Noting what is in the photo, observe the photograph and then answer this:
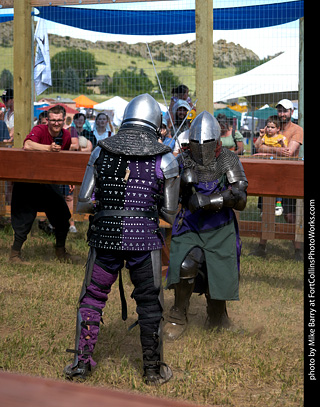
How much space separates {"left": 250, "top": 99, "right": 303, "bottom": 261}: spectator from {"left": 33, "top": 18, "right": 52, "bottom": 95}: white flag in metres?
2.65

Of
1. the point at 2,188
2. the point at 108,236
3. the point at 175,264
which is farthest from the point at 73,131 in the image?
the point at 108,236

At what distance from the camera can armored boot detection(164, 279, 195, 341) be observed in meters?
4.53

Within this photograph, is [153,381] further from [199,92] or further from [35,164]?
[199,92]

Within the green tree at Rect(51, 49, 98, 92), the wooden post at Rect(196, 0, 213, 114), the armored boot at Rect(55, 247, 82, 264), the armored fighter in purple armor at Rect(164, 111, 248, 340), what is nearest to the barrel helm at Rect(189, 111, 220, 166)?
the armored fighter in purple armor at Rect(164, 111, 248, 340)

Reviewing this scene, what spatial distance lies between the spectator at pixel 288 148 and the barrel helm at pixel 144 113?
11.6ft

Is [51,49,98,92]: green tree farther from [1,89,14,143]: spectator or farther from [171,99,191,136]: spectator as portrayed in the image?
[171,99,191,136]: spectator

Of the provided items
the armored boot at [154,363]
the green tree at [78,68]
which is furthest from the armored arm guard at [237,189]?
the green tree at [78,68]

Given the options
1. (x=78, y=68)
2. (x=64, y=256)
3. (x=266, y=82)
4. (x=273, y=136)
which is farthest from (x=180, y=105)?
(x=266, y=82)

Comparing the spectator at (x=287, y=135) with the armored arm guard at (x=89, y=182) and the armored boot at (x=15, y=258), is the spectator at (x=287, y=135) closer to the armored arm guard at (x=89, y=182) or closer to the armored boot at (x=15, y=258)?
the armored boot at (x=15, y=258)

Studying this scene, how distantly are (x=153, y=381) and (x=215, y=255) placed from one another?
115cm

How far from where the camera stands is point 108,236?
11.9ft

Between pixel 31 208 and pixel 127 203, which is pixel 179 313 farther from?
pixel 31 208

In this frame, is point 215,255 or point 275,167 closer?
point 215,255

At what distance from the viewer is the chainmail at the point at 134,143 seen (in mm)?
3652
